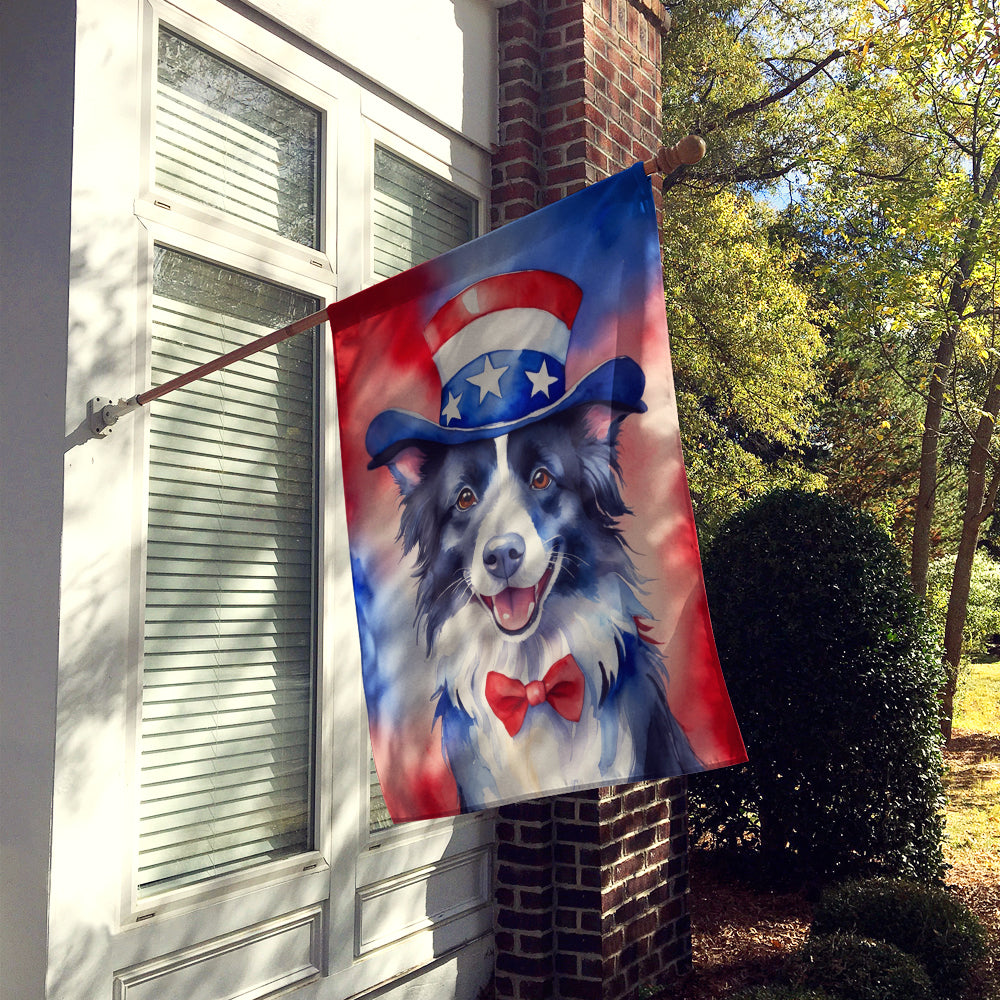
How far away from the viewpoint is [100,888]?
2.78 meters

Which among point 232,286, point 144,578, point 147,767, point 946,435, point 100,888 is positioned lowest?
point 100,888

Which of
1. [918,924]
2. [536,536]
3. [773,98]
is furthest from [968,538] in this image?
[536,536]

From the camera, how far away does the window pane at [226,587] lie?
308cm

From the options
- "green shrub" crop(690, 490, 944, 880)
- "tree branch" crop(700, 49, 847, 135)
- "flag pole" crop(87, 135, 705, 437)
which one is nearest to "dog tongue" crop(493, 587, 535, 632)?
"flag pole" crop(87, 135, 705, 437)

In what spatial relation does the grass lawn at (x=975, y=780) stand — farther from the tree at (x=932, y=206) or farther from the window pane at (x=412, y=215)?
the window pane at (x=412, y=215)

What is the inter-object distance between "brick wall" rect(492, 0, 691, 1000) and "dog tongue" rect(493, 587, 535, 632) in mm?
2163

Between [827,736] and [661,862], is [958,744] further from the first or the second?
[661,862]

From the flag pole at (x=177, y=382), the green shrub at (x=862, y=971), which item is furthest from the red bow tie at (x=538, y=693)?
the green shrub at (x=862, y=971)

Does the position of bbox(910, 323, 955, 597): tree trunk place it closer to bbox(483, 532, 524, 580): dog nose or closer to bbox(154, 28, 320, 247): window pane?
bbox(154, 28, 320, 247): window pane

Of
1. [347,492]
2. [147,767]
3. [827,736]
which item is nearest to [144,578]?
[147,767]

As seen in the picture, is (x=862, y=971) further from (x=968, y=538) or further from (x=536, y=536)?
(x=968, y=538)

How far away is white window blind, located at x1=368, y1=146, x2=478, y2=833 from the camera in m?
4.07

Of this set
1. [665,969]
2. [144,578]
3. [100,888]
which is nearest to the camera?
[100,888]

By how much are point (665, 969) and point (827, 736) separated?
5.92ft
